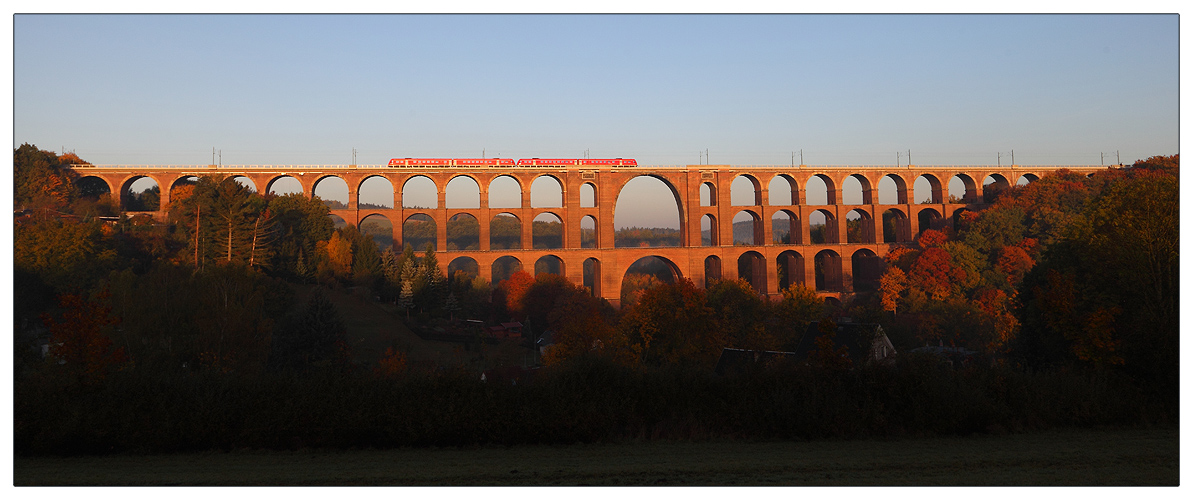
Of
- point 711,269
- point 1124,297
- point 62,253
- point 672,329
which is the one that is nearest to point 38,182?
point 62,253

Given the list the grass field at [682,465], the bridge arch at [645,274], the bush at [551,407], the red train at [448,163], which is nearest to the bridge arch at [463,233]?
the bridge arch at [645,274]

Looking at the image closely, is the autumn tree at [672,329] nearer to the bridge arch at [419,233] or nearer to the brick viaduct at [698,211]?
the brick viaduct at [698,211]

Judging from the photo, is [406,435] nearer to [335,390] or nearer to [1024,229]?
[335,390]

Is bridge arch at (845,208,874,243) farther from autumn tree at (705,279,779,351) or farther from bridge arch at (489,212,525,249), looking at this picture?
bridge arch at (489,212,525,249)

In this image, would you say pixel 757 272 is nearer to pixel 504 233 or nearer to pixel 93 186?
pixel 93 186

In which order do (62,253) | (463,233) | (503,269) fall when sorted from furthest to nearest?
(463,233) → (503,269) → (62,253)

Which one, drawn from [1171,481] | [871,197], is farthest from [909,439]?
[871,197]
